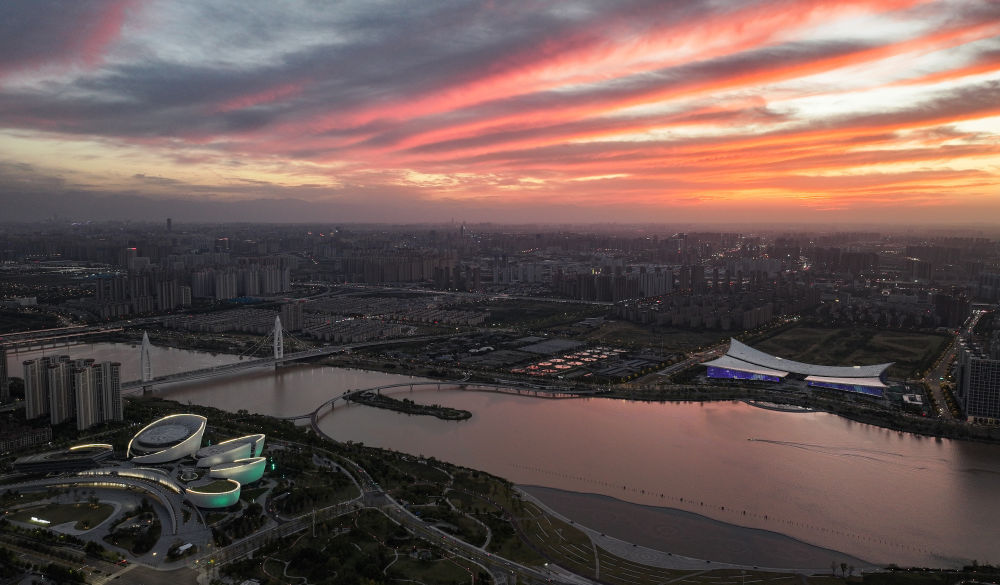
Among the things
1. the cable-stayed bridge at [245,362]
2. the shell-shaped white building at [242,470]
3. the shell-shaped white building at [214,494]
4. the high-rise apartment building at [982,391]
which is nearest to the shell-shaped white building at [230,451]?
the shell-shaped white building at [242,470]

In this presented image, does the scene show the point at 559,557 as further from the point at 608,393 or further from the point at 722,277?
the point at 722,277

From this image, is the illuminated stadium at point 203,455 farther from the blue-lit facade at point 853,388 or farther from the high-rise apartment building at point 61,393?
the blue-lit facade at point 853,388

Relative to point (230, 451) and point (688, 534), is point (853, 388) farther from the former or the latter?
point (230, 451)

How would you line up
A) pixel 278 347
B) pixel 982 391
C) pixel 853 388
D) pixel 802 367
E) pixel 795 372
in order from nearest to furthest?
pixel 982 391 → pixel 853 388 → pixel 795 372 → pixel 802 367 → pixel 278 347

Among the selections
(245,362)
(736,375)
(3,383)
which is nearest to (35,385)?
(3,383)

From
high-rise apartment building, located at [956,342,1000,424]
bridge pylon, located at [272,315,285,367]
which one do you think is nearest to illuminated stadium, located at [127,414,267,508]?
bridge pylon, located at [272,315,285,367]

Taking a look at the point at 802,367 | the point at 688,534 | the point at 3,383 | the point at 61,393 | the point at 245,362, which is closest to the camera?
the point at 688,534

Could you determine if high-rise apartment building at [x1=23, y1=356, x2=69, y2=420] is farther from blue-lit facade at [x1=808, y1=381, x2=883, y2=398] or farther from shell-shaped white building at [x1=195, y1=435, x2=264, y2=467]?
blue-lit facade at [x1=808, y1=381, x2=883, y2=398]

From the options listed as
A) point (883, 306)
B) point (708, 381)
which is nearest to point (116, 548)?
point (708, 381)
